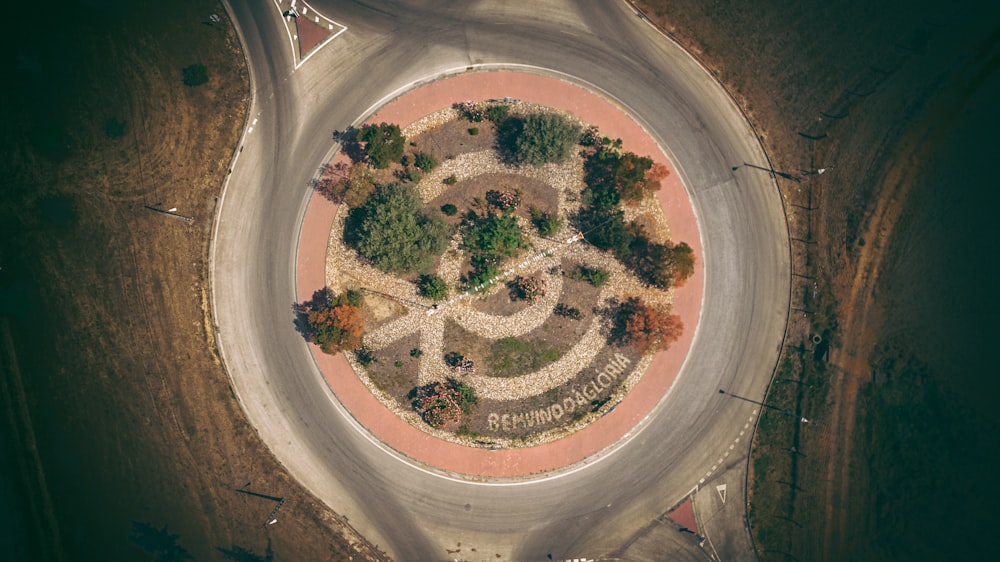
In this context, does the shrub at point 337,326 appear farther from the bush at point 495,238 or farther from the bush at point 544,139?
the bush at point 544,139

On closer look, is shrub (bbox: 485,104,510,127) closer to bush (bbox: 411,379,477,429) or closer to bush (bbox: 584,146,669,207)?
bush (bbox: 584,146,669,207)

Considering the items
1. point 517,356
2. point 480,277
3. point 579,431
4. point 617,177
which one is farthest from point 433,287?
point 617,177

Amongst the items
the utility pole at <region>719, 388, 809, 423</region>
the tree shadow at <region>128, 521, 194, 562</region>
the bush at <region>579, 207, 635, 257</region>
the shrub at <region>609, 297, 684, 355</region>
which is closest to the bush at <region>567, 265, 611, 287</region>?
the bush at <region>579, 207, 635, 257</region>

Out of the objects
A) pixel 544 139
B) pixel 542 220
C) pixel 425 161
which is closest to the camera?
pixel 544 139

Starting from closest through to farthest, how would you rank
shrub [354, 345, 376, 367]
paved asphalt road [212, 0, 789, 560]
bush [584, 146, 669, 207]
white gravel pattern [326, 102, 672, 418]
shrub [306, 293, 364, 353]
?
shrub [306, 293, 364, 353]
bush [584, 146, 669, 207]
shrub [354, 345, 376, 367]
white gravel pattern [326, 102, 672, 418]
paved asphalt road [212, 0, 789, 560]

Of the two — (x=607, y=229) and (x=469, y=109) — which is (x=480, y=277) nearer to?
(x=607, y=229)

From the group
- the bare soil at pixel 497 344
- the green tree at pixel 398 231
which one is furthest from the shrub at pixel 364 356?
the green tree at pixel 398 231
